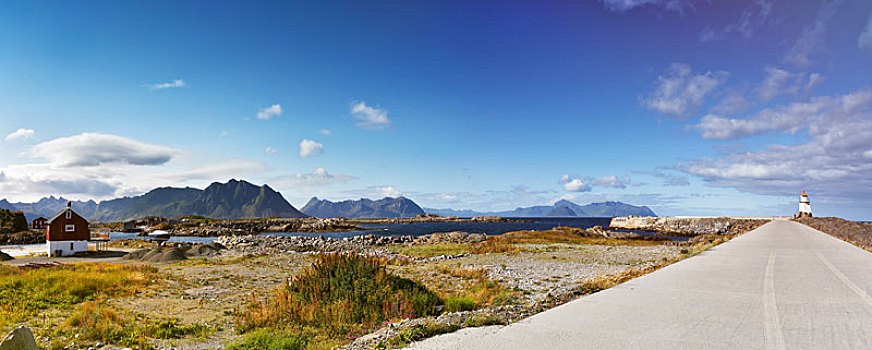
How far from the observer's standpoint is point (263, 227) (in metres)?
116

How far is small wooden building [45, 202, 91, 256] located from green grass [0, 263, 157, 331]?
18945mm

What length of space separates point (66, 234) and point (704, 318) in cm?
4372

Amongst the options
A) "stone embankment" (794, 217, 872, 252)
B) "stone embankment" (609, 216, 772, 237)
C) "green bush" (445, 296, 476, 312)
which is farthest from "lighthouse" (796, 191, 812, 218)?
"green bush" (445, 296, 476, 312)

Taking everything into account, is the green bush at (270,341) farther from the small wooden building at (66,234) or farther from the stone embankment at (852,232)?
the small wooden building at (66,234)

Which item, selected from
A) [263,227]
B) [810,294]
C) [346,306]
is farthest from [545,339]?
[263,227]

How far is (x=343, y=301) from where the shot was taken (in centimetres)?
1015

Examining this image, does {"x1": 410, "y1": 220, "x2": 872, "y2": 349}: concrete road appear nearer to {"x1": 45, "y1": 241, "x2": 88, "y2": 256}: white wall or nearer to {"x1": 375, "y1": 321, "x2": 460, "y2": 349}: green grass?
{"x1": 375, "y1": 321, "x2": 460, "y2": 349}: green grass

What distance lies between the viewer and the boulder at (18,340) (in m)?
4.61

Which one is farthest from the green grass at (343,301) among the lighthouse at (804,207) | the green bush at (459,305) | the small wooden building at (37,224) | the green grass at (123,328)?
the lighthouse at (804,207)

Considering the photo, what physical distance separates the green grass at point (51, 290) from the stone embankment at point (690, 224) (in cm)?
7927

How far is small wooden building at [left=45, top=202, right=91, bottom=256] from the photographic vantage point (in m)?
33.3

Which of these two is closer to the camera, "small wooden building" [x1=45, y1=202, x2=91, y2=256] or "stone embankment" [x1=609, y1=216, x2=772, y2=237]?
"small wooden building" [x1=45, y1=202, x2=91, y2=256]

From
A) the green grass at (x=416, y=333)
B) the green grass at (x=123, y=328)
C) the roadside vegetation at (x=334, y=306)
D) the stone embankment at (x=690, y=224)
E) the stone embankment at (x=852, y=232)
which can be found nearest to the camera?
the green grass at (x=416, y=333)

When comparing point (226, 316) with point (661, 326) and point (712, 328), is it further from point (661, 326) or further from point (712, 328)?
point (712, 328)
